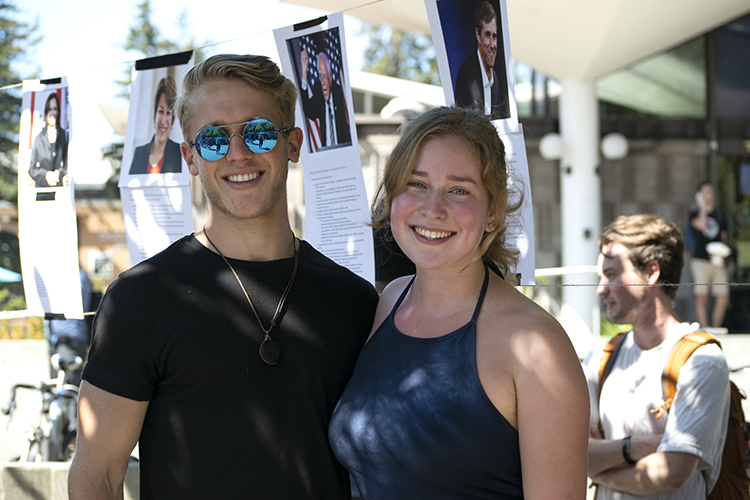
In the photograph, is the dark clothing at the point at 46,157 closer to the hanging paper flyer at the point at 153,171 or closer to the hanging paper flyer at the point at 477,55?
the hanging paper flyer at the point at 153,171

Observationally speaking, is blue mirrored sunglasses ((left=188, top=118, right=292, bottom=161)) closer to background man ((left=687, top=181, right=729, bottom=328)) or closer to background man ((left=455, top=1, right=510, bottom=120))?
background man ((left=455, top=1, right=510, bottom=120))

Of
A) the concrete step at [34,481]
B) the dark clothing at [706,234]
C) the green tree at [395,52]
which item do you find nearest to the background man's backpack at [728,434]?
the concrete step at [34,481]

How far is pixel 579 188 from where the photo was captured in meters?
9.05

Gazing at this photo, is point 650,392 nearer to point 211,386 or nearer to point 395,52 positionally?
point 211,386

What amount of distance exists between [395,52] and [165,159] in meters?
23.3

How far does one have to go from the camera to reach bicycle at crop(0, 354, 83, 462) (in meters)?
5.14

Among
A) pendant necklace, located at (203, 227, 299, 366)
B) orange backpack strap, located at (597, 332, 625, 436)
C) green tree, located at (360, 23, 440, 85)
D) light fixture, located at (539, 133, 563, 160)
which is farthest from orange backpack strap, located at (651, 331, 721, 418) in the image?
green tree, located at (360, 23, 440, 85)

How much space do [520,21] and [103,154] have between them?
15936mm

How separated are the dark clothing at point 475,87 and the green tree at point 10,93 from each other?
19.1 meters

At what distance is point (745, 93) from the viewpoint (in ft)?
36.9

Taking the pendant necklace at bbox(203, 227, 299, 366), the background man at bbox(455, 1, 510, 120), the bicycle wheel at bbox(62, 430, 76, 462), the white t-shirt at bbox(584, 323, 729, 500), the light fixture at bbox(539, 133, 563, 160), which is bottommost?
the bicycle wheel at bbox(62, 430, 76, 462)

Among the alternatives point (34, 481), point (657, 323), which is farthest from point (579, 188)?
point (34, 481)

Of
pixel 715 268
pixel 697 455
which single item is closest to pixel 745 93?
pixel 715 268

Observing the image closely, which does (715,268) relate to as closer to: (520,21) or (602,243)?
(520,21)
